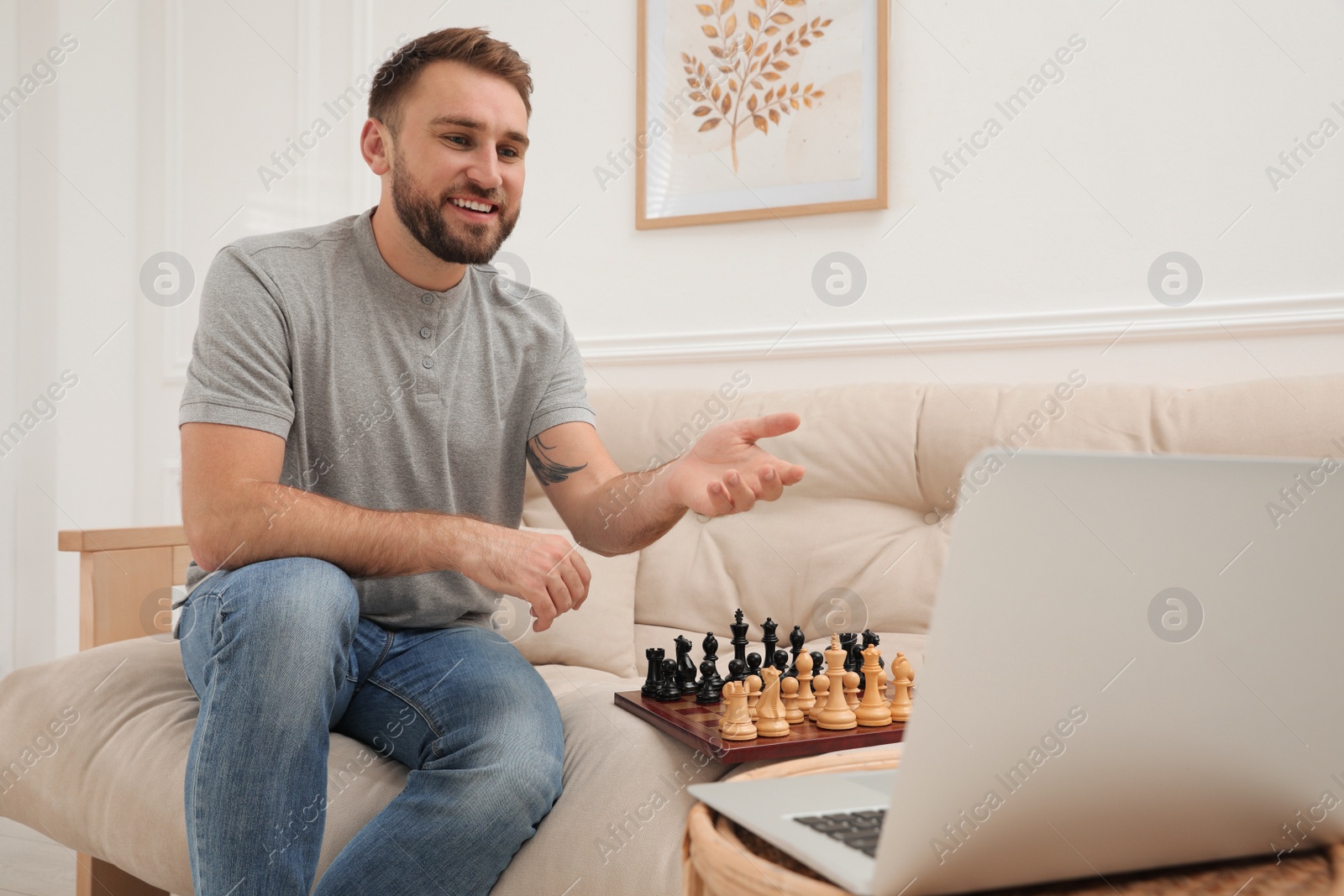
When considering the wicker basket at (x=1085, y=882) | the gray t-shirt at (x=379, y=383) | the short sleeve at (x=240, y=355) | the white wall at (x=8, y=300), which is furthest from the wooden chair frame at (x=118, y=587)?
the white wall at (x=8, y=300)

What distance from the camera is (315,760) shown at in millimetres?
1071

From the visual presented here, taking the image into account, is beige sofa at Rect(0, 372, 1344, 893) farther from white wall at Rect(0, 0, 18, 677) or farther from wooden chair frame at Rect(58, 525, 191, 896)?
white wall at Rect(0, 0, 18, 677)

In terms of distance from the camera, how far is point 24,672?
5.02ft

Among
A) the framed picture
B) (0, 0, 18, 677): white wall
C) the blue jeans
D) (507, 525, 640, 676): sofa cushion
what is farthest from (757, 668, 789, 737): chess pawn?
(0, 0, 18, 677): white wall

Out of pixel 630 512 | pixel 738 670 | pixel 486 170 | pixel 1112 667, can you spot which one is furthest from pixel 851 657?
pixel 486 170

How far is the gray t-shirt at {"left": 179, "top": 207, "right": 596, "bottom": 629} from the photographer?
135 cm

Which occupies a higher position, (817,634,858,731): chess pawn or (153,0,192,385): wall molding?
(153,0,192,385): wall molding

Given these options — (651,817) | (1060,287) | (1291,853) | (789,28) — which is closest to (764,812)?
(1291,853)

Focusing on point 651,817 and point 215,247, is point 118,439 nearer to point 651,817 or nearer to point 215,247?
point 215,247

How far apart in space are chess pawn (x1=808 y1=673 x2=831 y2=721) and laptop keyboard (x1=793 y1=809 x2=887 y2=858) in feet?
1.69

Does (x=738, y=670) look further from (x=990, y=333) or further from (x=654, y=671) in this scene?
(x=990, y=333)

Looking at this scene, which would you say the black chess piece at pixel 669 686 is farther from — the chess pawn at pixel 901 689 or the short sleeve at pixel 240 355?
the short sleeve at pixel 240 355

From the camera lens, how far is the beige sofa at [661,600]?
3.83 ft

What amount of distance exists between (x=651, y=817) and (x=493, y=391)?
2.36ft
